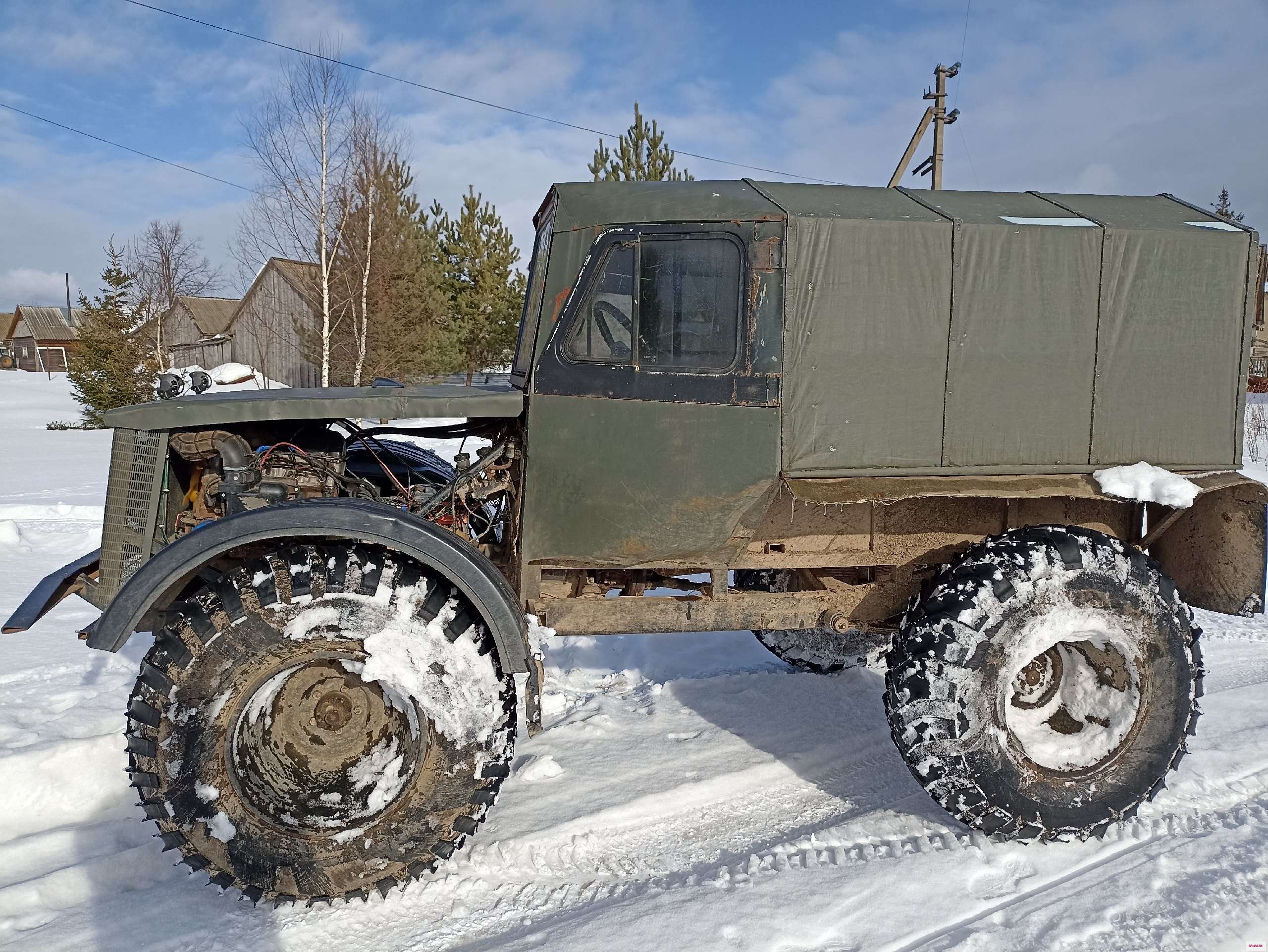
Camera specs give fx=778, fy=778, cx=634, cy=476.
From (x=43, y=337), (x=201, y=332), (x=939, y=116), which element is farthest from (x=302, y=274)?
(x=43, y=337)

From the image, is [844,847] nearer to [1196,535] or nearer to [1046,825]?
[1046,825]

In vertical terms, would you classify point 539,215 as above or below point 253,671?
above

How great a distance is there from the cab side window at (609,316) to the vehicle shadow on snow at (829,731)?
6.77ft

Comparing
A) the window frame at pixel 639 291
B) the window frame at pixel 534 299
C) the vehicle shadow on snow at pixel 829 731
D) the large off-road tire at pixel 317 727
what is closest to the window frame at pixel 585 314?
the window frame at pixel 639 291

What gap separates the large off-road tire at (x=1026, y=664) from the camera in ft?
9.51

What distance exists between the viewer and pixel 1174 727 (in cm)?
304

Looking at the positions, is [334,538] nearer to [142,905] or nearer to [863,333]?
[142,905]

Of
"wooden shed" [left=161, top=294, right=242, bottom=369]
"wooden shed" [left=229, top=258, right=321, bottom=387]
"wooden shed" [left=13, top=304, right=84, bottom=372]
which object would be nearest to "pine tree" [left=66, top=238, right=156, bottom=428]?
"wooden shed" [left=229, top=258, right=321, bottom=387]

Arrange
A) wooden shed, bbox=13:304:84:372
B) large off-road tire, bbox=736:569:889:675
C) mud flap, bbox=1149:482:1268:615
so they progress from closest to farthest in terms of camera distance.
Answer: mud flap, bbox=1149:482:1268:615 < large off-road tire, bbox=736:569:889:675 < wooden shed, bbox=13:304:84:372

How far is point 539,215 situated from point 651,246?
2.83ft

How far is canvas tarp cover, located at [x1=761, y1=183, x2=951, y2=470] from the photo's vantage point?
2912mm

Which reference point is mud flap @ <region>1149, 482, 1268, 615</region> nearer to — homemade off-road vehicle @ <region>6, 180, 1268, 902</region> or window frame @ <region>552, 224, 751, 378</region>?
homemade off-road vehicle @ <region>6, 180, 1268, 902</region>

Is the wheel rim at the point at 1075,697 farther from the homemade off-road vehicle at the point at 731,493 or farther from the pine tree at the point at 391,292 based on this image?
the pine tree at the point at 391,292

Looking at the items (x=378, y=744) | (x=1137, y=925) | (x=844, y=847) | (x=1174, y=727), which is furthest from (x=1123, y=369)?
(x=378, y=744)
